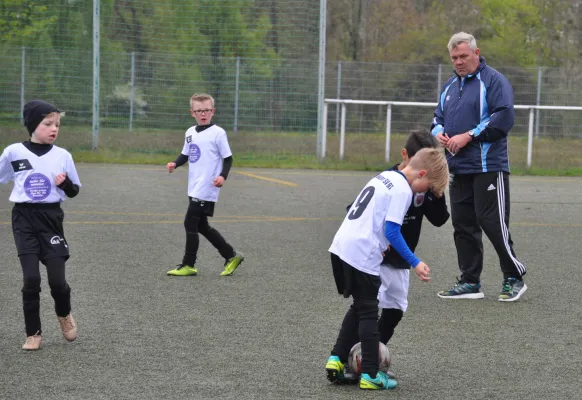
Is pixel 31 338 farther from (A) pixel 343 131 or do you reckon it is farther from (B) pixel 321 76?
(A) pixel 343 131

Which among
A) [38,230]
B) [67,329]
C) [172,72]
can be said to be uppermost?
[172,72]

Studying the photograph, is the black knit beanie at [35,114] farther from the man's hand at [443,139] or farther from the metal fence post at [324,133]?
the metal fence post at [324,133]

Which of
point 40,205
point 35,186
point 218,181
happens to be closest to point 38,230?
point 40,205

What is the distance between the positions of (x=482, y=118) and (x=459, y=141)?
29 cm

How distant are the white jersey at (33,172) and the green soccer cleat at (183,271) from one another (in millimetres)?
2561

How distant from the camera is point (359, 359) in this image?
5.50 metres

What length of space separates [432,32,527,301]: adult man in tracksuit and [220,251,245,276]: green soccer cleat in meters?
1.87

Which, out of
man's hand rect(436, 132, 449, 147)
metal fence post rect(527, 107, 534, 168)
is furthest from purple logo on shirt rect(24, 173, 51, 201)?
metal fence post rect(527, 107, 534, 168)

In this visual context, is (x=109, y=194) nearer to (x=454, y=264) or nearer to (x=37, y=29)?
(x=454, y=264)

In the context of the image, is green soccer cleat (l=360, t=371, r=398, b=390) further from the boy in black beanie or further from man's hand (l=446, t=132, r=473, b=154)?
man's hand (l=446, t=132, r=473, b=154)

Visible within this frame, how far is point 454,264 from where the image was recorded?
9.73 metres

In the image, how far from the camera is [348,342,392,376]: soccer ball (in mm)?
5492

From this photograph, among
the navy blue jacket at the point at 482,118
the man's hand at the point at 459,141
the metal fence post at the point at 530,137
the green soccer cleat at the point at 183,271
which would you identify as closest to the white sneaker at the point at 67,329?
the green soccer cleat at the point at 183,271

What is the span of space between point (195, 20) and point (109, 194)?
8.49 m
